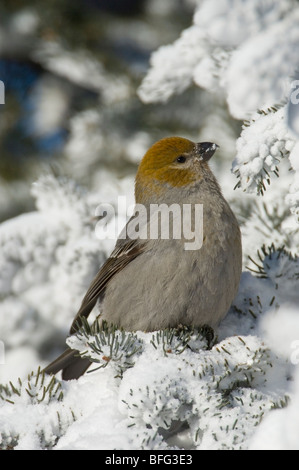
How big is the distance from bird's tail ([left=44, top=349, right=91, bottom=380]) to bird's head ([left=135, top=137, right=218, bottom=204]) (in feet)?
3.63

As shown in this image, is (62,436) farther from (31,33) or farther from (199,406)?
(31,33)

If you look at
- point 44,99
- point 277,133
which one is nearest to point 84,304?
point 277,133

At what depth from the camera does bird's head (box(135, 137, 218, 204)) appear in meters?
3.78

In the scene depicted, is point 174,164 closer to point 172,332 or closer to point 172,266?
point 172,266

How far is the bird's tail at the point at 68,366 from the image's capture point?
349cm

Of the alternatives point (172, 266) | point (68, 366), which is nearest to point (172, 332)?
point (172, 266)

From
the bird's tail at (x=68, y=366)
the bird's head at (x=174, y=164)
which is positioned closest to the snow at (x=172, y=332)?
the bird's tail at (x=68, y=366)

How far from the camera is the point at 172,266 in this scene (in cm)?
322

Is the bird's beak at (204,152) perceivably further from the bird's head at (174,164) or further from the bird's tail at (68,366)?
the bird's tail at (68,366)

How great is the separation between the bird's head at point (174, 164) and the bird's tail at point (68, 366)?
1106 millimetres

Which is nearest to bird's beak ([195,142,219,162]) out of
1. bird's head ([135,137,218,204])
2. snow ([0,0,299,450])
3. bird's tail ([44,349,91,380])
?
bird's head ([135,137,218,204])

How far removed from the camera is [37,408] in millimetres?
2543

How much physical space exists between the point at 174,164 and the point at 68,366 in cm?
144

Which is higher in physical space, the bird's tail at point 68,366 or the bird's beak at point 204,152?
the bird's beak at point 204,152
